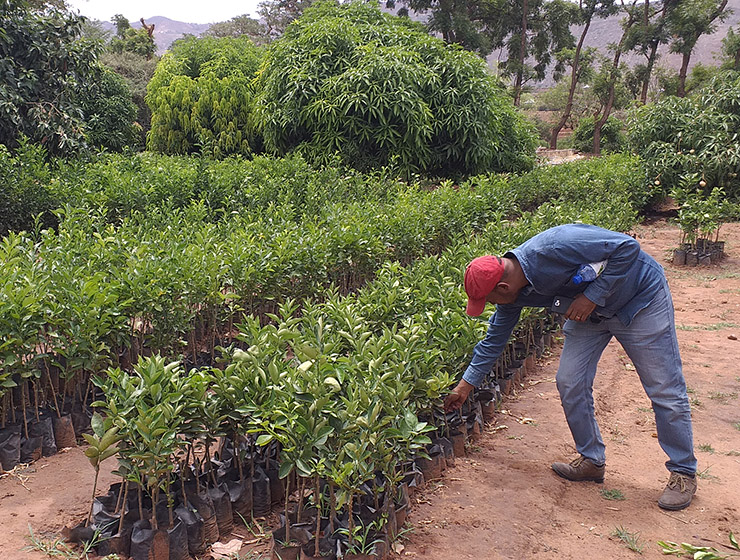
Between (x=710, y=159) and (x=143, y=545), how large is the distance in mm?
12992

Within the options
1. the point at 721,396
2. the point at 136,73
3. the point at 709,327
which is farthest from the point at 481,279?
the point at 136,73

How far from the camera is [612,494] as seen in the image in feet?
11.0

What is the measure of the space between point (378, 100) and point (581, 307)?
790cm

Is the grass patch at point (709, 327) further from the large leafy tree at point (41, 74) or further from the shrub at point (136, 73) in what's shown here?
the shrub at point (136, 73)

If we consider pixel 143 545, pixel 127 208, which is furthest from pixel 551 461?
pixel 127 208

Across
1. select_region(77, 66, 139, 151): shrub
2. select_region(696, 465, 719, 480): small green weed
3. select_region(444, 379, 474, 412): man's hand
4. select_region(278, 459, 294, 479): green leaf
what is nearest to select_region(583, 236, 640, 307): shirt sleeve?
select_region(444, 379, 474, 412): man's hand

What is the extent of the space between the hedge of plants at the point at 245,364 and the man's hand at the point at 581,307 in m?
0.69

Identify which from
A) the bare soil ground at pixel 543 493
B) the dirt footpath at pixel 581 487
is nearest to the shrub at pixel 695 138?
the dirt footpath at pixel 581 487

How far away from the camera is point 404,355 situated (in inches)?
124

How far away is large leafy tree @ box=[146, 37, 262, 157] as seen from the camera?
1452 centimetres

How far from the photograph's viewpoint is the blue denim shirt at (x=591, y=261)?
2.97m

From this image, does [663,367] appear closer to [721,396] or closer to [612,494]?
[612,494]

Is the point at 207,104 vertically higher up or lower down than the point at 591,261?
higher up

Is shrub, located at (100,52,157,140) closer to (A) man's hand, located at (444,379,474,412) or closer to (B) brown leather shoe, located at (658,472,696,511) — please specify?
(A) man's hand, located at (444,379,474,412)
